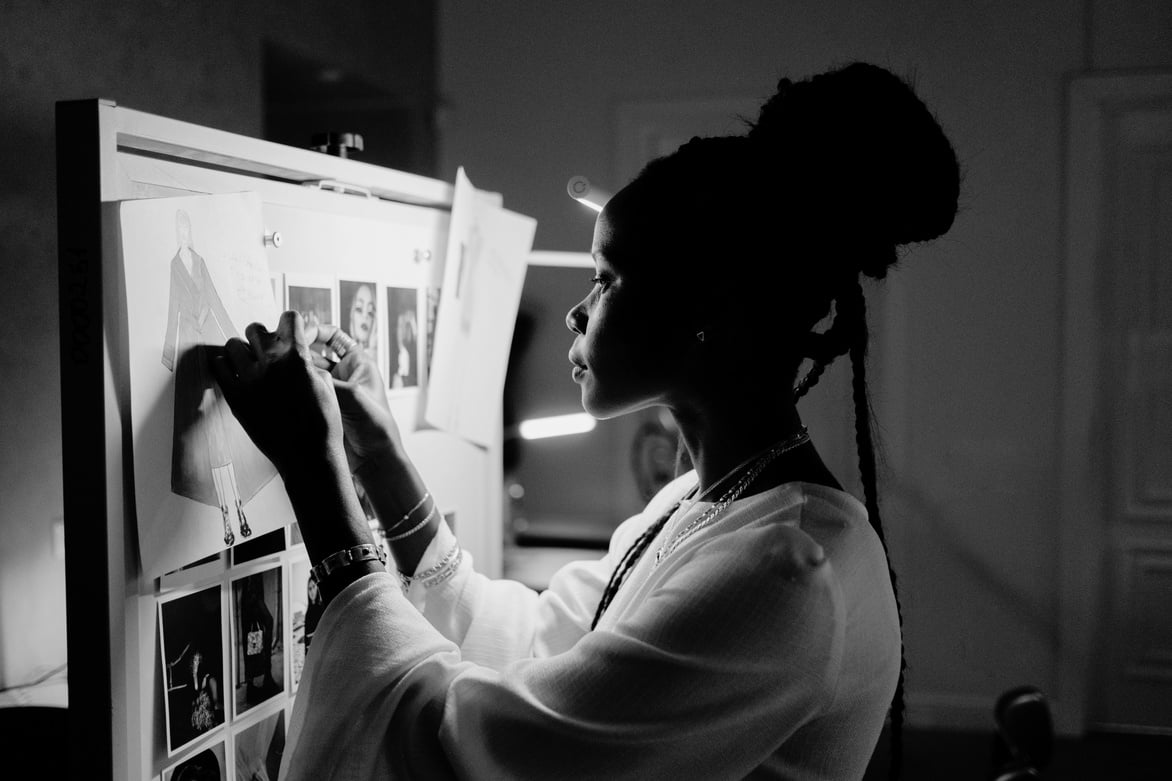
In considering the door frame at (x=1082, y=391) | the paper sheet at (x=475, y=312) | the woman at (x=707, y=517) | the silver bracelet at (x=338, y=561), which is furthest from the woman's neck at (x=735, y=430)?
the door frame at (x=1082, y=391)

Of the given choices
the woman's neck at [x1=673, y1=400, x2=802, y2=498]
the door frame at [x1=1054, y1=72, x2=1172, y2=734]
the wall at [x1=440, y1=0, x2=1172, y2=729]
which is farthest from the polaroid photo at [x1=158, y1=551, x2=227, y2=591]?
the door frame at [x1=1054, y1=72, x2=1172, y2=734]

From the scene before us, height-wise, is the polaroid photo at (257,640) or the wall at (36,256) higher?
the wall at (36,256)

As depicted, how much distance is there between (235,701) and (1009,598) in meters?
2.70

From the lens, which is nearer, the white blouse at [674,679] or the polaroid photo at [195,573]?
the white blouse at [674,679]

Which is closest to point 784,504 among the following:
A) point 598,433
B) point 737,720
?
point 737,720

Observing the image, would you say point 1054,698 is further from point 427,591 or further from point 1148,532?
point 427,591

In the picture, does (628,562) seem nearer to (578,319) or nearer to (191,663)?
(578,319)

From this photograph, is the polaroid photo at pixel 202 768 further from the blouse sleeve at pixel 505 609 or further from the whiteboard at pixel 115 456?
the blouse sleeve at pixel 505 609

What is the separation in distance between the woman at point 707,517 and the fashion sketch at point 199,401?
0.03 metres

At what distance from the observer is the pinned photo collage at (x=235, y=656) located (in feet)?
2.64

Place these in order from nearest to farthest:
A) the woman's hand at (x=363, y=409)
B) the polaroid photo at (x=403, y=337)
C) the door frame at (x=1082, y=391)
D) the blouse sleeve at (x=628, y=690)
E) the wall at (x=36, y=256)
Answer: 1. the blouse sleeve at (x=628, y=690)
2. the woman's hand at (x=363, y=409)
3. the polaroid photo at (x=403, y=337)
4. the wall at (x=36, y=256)
5. the door frame at (x=1082, y=391)

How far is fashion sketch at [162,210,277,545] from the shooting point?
30.0 inches

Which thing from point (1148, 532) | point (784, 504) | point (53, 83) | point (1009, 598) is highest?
point (53, 83)

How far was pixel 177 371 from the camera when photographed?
0.76 m
